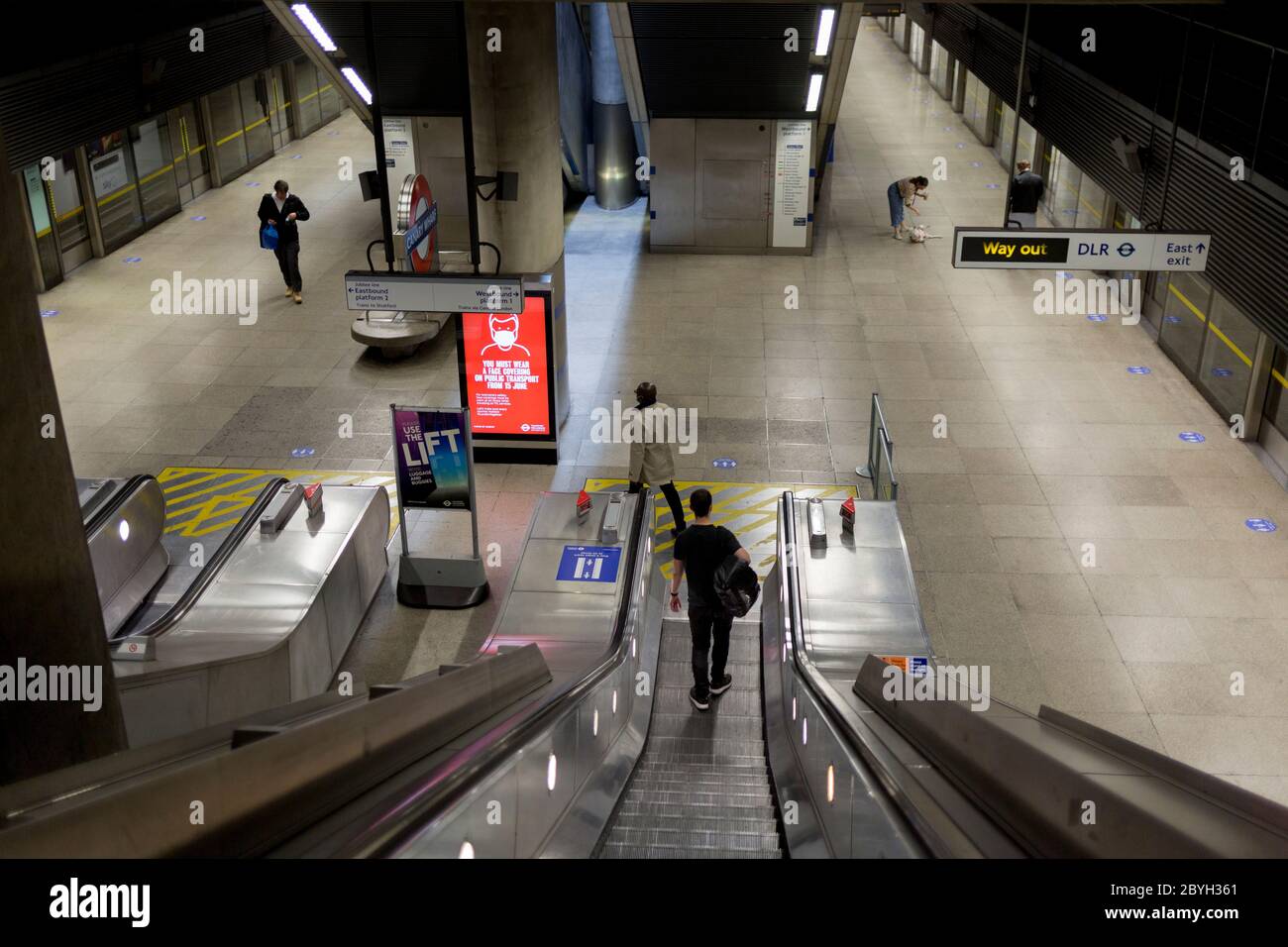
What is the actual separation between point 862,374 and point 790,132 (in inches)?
233

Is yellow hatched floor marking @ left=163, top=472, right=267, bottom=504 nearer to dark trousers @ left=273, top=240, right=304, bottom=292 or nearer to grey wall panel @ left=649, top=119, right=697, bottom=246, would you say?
dark trousers @ left=273, top=240, right=304, bottom=292

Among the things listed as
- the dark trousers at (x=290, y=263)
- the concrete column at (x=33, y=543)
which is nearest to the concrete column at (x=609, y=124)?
the dark trousers at (x=290, y=263)

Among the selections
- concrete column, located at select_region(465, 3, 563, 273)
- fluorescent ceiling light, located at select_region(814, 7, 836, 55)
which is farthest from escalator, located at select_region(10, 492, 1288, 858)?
fluorescent ceiling light, located at select_region(814, 7, 836, 55)

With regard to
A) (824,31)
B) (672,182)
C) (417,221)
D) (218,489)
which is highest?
(824,31)

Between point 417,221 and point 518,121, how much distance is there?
57.7 inches

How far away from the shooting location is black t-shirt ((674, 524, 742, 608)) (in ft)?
24.2

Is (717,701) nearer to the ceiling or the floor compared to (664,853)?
nearer to the floor

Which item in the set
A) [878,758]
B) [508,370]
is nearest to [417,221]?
[508,370]

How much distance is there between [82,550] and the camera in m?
4.82

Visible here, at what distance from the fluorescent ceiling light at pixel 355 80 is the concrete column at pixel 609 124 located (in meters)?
4.79

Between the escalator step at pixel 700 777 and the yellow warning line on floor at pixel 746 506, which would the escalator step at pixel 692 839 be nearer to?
the escalator step at pixel 700 777

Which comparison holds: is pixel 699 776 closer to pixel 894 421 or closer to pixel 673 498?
pixel 673 498

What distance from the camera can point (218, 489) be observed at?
11.7m

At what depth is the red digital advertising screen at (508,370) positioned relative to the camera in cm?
1148
